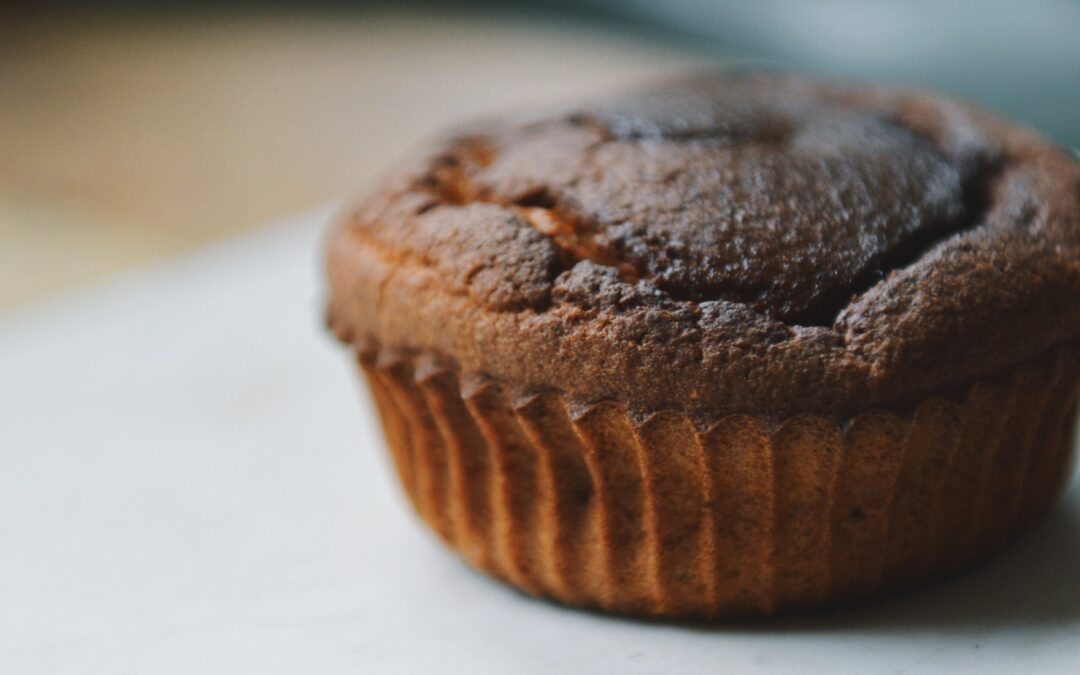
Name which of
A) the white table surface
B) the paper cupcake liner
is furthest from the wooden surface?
the paper cupcake liner

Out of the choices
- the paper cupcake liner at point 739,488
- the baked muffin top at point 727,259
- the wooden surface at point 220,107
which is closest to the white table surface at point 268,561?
the paper cupcake liner at point 739,488

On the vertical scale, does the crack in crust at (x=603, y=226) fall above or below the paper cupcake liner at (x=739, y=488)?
above

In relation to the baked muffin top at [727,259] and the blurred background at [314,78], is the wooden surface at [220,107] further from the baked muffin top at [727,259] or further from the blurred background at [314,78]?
the baked muffin top at [727,259]

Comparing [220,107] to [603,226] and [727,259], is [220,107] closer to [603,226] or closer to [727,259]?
[603,226]

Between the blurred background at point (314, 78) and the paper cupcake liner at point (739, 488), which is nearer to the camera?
the paper cupcake liner at point (739, 488)

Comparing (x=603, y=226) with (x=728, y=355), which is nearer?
(x=728, y=355)

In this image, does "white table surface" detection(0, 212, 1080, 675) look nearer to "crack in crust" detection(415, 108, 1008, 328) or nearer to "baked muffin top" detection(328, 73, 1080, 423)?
"baked muffin top" detection(328, 73, 1080, 423)

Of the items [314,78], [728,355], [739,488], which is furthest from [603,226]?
[314,78]

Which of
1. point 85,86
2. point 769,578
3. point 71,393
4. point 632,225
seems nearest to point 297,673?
point 769,578
